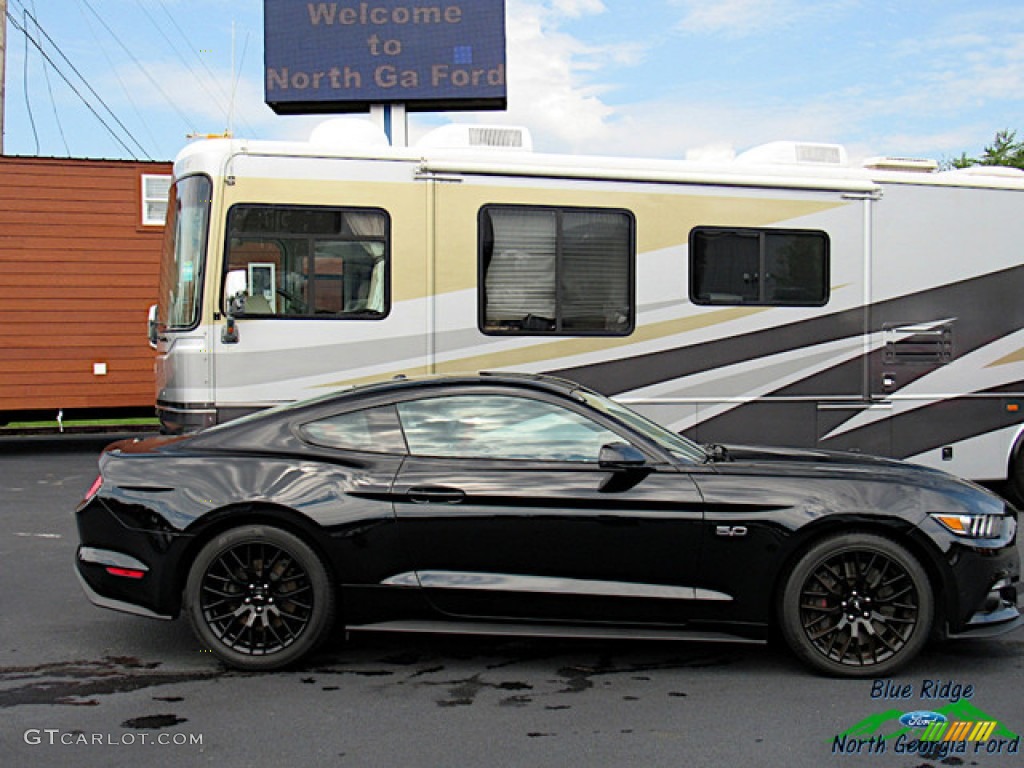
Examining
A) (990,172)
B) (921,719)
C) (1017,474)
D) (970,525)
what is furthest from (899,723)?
(990,172)

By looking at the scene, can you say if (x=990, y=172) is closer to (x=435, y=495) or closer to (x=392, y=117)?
(x=435, y=495)

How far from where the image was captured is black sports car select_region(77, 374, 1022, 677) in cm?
462

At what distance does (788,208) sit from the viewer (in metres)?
8.84

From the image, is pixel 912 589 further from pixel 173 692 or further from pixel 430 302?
pixel 430 302

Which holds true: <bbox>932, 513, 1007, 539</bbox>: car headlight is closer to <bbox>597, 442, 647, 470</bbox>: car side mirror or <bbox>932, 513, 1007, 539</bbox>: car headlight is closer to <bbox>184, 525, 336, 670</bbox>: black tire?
<bbox>597, 442, 647, 470</bbox>: car side mirror

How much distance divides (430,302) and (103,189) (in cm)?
681

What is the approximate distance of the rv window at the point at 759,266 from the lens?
8711 millimetres

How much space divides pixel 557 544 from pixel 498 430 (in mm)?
644

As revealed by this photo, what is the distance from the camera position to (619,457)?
4.60m

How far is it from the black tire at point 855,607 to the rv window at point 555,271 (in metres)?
4.16

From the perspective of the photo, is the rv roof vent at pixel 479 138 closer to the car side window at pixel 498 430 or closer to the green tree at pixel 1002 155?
the car side window at pixel 498 430

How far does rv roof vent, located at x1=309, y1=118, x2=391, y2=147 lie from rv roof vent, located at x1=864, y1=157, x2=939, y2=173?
444 cm

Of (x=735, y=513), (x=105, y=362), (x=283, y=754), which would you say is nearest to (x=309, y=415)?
(x=283, y=754)

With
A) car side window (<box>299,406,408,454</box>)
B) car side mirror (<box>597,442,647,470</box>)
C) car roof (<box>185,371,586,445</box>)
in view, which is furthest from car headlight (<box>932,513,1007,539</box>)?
car side window (<box>299,406,408,454</box>)
